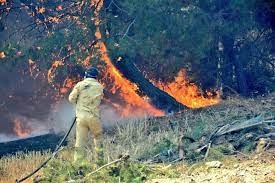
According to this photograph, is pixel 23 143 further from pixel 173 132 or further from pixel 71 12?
pixel 173 132

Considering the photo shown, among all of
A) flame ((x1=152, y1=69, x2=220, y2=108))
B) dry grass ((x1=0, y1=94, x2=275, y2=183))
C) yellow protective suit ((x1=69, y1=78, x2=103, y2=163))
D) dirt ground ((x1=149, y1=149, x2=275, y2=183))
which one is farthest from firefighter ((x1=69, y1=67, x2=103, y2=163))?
flame ((x1=152, y1=69, x2=220, y2=108))

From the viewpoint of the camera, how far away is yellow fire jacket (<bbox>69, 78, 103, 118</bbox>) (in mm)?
9305

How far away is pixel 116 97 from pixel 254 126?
8583mm

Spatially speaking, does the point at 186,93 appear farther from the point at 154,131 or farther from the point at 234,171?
the point at 234,171

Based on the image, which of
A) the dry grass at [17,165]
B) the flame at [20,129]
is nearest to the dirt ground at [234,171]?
A: the dry grass at [17,165]

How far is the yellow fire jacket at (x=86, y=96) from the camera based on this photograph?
30.5ft

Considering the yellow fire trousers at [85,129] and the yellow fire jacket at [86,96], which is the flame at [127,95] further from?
the yellow fire trousers at [85,129]

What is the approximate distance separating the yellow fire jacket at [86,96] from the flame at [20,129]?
27.8 feet

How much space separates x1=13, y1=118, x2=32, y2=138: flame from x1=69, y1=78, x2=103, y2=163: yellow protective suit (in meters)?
8.39

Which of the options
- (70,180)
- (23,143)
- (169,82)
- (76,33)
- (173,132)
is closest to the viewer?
(70,180)

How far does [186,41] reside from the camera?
12461 millimetres

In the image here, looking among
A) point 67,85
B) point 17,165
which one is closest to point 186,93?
point 67,85

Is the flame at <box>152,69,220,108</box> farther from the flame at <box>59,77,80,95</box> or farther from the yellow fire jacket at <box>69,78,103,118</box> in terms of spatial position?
the yellow fire jacket at <box>69,78,103,118</box>

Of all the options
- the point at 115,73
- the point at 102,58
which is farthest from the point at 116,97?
the point at 102,58
